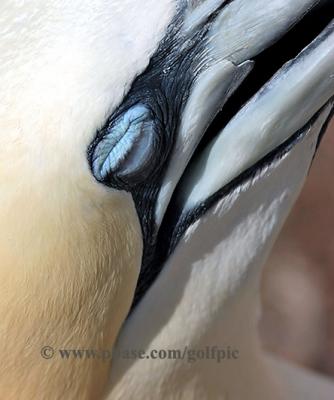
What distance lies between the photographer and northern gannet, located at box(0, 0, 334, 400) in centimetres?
74

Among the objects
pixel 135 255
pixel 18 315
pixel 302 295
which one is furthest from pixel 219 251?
pixel 302 295

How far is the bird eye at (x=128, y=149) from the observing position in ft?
2.48

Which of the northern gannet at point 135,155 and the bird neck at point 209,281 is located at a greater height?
the northern gannet at point 135,155

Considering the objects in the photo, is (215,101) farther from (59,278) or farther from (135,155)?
(59,278)

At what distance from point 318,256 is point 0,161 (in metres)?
1.72

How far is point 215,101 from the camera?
30.5 inches

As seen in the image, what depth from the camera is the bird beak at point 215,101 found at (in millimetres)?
759

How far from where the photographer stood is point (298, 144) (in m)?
0.81

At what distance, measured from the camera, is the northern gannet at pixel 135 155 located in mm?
739

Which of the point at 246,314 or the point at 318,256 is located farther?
the point at 318,256

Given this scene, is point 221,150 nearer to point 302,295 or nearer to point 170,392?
point 170,392

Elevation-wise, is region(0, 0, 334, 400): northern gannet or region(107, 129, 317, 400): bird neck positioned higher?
region(0, 0, 334, 400): northern gannet

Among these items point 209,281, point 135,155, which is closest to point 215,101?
point 135,155

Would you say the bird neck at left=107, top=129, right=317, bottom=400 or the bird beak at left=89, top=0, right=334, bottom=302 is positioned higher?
the bird beak at left=89, top=0, right=334, bottom=302
